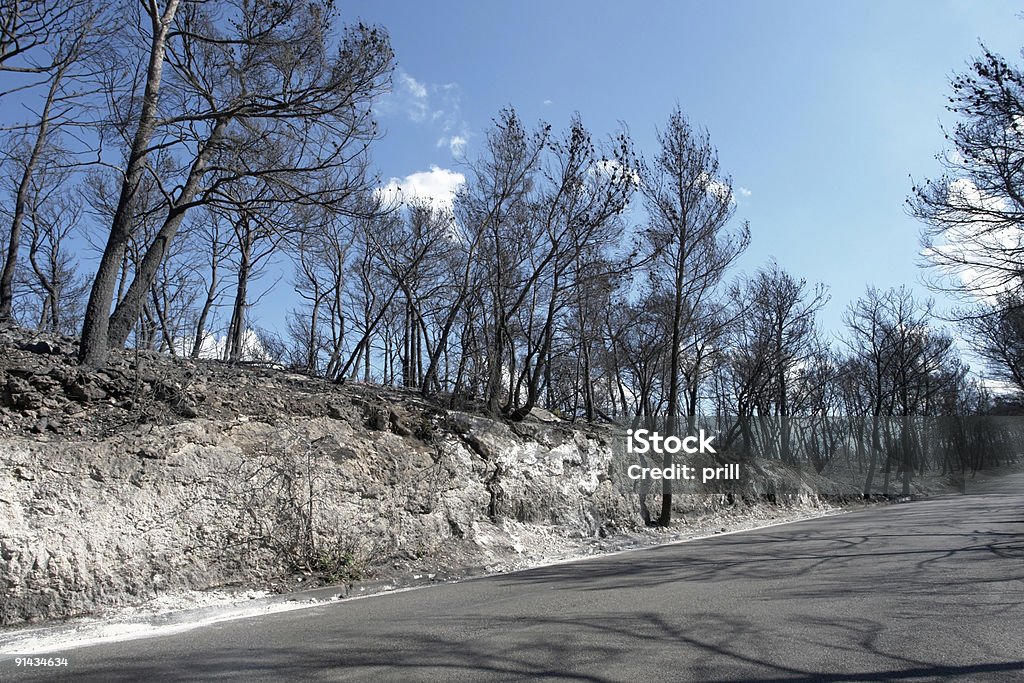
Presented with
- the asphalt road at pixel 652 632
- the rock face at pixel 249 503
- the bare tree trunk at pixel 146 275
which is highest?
the bare tree trunk at pixel 146 275

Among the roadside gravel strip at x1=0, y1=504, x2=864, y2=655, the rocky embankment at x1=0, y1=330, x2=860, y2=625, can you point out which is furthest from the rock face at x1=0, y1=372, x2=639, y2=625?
the roadside gravel strip at x1=0, y1=504, x2=864, y2=655

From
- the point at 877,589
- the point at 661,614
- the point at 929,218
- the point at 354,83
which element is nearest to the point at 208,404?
the point at 354,83

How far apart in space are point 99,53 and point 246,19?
252cm

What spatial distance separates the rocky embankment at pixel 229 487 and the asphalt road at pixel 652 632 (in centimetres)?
154

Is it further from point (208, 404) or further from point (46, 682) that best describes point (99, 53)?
point (46, 682)

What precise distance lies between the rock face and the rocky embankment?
0.02 m

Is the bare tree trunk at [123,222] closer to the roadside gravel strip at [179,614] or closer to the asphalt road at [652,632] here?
the roadside gravel strip at [179,614]

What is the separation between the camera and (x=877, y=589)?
25.7 feet

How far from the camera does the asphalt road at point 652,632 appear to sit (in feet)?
16.8

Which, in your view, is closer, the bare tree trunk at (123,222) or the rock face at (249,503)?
the rock face at (249,503)

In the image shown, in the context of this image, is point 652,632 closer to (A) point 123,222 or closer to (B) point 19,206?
(A) point 123,222

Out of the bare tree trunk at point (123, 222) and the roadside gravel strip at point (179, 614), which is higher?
the bare tree trunk at point (123, 222)

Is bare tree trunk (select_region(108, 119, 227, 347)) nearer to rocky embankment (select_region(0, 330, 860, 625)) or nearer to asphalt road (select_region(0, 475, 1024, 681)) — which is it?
rocky embankment (select_region(0, 330, 860, 625))

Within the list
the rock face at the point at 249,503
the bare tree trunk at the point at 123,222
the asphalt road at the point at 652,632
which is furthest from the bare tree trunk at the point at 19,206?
the asphalt road at the point at 652,632
